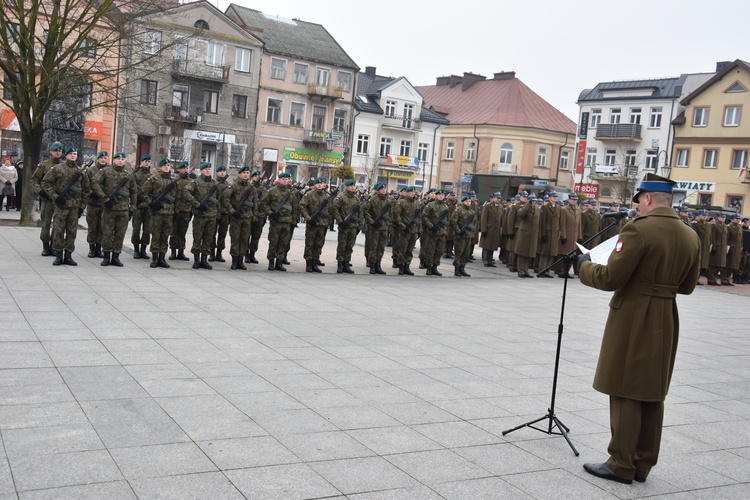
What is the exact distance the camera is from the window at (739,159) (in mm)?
52062

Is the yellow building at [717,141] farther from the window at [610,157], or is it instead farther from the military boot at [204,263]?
the military boot at [204,263]

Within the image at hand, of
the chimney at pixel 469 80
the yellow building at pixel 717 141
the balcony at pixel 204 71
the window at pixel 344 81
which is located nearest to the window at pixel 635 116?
the yellow building at pixel 717 141

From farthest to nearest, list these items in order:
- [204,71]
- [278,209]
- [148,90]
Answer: [204,71] < [148,90] < [278,209]

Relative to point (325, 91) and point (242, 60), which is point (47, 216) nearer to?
point (242, 60)

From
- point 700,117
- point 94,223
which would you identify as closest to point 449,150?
point 700,117

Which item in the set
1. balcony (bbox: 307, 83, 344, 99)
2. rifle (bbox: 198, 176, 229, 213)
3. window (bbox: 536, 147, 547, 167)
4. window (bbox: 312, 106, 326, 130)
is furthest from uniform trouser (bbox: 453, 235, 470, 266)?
window (bbox: 536, 147, 547, 167)

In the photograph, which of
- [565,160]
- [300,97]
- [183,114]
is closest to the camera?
[183,114]

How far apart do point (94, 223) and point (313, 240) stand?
4278 mm

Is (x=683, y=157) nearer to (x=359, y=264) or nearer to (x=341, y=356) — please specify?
(x=359, y=264)

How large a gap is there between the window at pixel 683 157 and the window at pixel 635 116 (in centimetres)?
455

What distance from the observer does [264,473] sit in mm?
4516

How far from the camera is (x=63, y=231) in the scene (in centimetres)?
1295

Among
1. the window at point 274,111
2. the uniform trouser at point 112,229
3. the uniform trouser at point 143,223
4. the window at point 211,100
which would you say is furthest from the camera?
the window at point 274,111

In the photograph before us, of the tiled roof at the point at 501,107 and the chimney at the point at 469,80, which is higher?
the chimney at the point at 469,80
